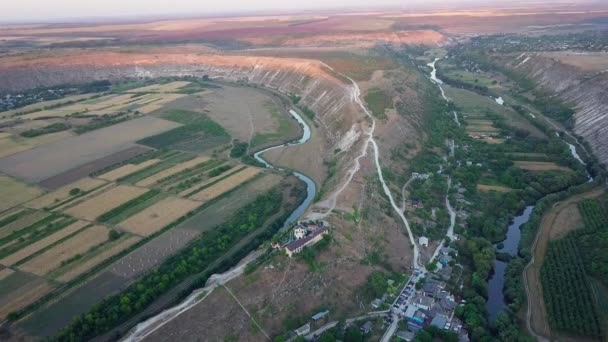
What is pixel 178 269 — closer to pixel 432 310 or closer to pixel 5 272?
pixel 5 272

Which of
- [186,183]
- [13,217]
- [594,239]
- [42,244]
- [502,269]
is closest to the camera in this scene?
[502,269]

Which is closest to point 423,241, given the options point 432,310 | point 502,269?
point 502,269

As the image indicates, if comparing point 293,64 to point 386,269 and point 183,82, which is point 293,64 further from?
point 386,269

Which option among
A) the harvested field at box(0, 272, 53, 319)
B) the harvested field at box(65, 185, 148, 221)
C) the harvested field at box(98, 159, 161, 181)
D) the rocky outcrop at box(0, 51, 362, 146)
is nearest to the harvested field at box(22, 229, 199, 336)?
the harvested field at box(0, 272, 53, 319)

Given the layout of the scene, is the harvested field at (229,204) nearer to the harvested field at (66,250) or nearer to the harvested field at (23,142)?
the harvested field at (66,250)

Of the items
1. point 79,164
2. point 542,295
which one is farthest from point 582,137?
point 79,164
